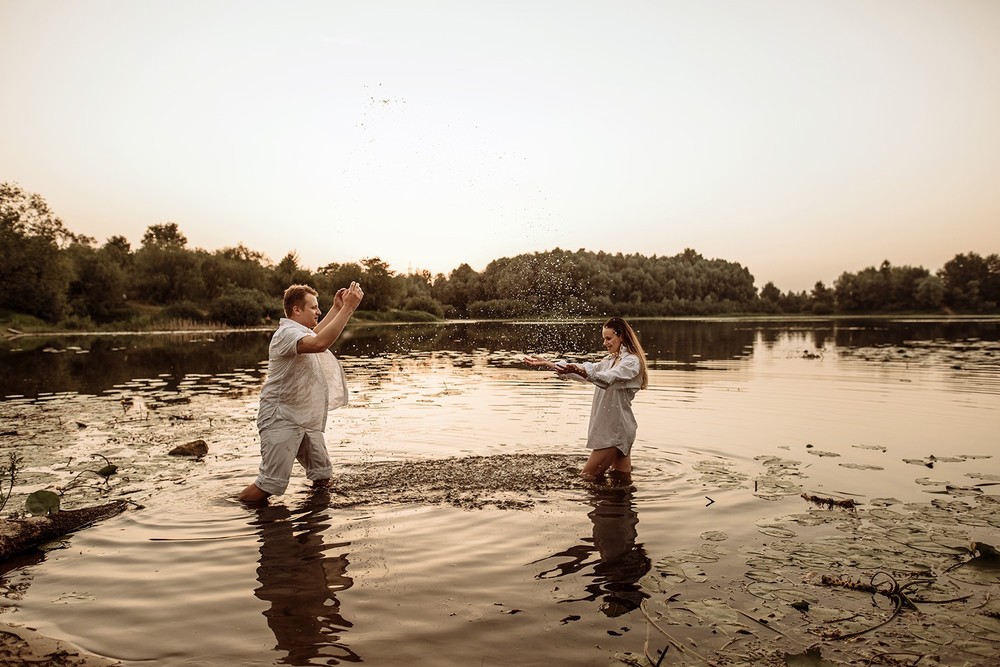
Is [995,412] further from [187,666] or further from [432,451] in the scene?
[187,666]

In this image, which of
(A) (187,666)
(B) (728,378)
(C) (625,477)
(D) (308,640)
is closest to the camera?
(A) (187,666)

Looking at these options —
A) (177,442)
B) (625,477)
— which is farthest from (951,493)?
(177,442)

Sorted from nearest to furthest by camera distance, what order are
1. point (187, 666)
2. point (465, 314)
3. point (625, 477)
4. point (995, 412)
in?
point (187, 666) < point (625, 477) < point (995, 412) < point (465, 314)

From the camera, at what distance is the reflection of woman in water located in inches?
368

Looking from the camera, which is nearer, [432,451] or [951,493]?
[951,493]

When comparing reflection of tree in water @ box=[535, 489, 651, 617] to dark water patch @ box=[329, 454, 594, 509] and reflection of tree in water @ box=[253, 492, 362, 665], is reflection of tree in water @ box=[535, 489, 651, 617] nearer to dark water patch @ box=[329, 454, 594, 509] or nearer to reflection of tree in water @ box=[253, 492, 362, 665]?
dark water patch @ box=[329, 454, 594, 509]

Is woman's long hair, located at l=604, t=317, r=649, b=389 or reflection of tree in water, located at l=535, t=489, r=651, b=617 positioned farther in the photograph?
woman's long hair, located at l=604, t=317, r=649, b=389

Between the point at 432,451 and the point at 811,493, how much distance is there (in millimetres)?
6116

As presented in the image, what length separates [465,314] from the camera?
13850cm

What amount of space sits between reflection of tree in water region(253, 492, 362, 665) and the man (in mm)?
501

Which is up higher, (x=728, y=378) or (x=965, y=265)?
(x=965, y=265)

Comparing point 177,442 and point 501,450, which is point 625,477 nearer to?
point 501,450

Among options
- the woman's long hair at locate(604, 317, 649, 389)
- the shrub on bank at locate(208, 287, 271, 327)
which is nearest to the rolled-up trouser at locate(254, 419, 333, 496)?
the woman's long hair at locate(604, 317, 649, 389)

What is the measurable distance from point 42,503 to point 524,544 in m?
5.23
